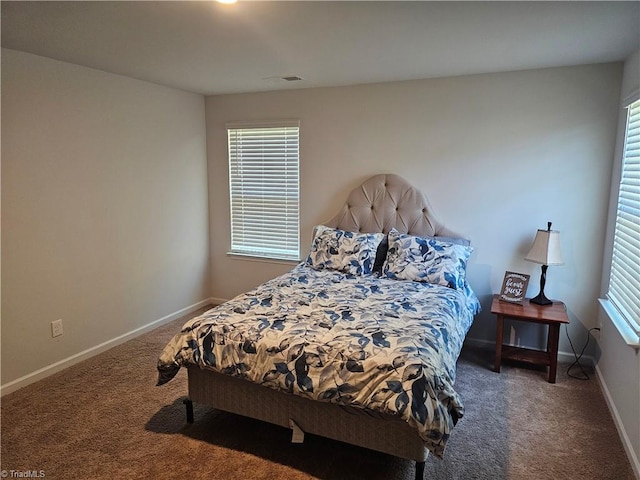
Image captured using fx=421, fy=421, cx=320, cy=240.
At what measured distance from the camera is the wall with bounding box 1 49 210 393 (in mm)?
2879

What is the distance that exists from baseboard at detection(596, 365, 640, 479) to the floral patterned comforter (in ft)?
3.24

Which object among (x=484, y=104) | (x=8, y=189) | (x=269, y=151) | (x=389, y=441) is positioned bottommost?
(x=389, y=441)

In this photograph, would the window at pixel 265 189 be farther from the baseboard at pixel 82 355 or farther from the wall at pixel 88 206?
the baseboard at pixel 82 355

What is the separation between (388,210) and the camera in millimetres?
3820

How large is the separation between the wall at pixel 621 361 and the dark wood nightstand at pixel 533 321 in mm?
304

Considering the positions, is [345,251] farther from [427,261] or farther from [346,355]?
[346,355]

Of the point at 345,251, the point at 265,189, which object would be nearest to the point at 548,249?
the point at 345,251

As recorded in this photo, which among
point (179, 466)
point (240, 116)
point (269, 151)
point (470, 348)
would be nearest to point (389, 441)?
point (179, 466)

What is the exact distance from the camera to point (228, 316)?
246cm

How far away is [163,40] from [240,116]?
6.00ft

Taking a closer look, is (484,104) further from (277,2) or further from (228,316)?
(228,316)

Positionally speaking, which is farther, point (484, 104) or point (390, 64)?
point (484, 104)

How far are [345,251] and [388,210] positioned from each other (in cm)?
59

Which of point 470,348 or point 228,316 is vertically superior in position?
point 228,316
